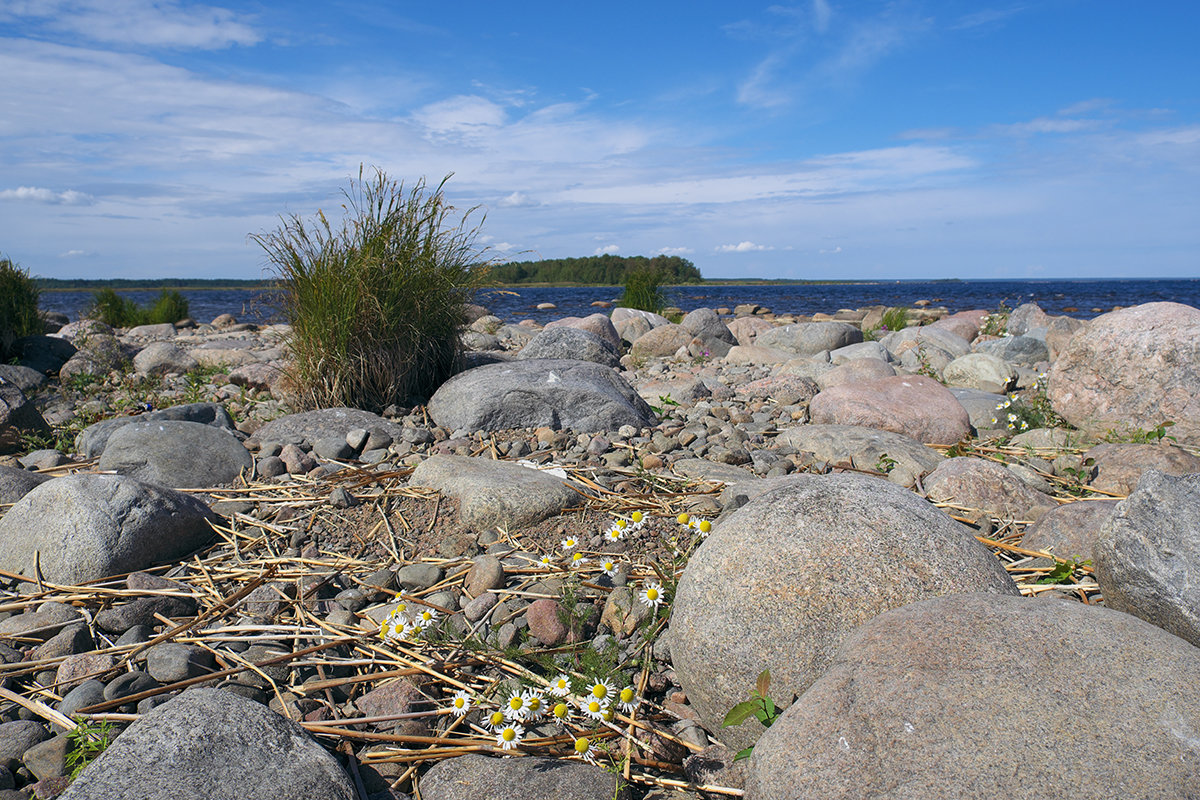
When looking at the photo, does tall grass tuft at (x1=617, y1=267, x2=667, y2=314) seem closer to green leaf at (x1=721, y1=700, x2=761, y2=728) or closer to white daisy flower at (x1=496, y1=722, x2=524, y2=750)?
white daisy flower at (x1=496, y1=722, x2=524, y2=750)

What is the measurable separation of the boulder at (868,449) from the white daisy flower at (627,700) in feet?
7.74

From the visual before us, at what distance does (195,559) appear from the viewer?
3.30 meters

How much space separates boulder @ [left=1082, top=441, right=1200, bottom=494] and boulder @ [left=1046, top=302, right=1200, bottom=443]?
1.12m

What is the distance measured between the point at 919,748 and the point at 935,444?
13.6ft

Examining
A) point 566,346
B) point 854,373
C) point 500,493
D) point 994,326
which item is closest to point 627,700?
point 500,493

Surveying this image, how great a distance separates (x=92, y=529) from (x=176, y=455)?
49.9 inches

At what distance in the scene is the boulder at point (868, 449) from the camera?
4140 mm

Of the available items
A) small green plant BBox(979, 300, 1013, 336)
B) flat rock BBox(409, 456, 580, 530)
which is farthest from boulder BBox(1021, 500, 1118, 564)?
small green plant BBox(979, 300, 1013, 336)

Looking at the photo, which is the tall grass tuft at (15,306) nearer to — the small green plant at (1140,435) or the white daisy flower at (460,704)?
the white daisy flower at (460,704)

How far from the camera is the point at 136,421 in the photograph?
4.79 meters

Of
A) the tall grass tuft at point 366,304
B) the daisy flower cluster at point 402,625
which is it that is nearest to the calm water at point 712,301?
the tall grass tuft at point 366,304

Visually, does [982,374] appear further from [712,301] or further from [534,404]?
[712,301]

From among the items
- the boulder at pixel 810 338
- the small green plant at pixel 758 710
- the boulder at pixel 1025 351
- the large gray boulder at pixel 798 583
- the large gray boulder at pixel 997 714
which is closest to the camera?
the large gray boulder at pixel 997 714

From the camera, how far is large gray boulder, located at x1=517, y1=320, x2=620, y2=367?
8.62 meters
